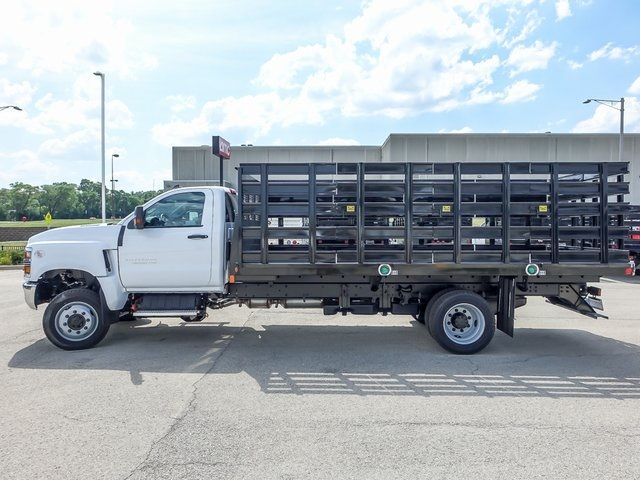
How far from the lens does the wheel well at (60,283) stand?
22.9 ft

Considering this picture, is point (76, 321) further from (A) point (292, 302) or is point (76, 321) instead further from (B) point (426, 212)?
(B) point (426, 212)

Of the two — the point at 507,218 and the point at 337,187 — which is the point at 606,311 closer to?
the point at 507,218

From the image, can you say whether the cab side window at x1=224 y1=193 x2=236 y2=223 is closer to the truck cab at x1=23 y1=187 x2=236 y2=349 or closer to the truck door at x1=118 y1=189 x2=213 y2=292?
the truck cab at x1=23 y1=187 x2=236 y2=349

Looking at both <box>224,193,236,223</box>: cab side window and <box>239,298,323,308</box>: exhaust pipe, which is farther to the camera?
<box>224,193,236,223</box>: cab side window

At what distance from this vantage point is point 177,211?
692 cm

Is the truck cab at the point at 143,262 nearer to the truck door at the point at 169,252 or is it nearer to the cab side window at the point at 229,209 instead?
the truck door at the point at 169,252

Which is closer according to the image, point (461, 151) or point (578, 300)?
point (578, 300)

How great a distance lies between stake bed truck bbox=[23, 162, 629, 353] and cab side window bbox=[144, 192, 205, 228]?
15 millimetres

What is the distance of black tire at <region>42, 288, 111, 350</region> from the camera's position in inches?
265

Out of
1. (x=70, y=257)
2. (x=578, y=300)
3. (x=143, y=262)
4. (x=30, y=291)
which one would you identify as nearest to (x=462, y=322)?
(x=578, y=300)

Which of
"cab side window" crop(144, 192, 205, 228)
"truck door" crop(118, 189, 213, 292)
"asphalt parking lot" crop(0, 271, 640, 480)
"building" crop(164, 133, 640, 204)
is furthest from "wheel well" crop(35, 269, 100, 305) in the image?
"building" crop(164, 133, 640, 204)

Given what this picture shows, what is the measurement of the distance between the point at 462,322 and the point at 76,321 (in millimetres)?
5409

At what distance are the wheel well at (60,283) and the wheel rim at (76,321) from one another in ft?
1.13

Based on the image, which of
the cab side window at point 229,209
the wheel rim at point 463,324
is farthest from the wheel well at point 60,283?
the wheel rim at point 463,324
